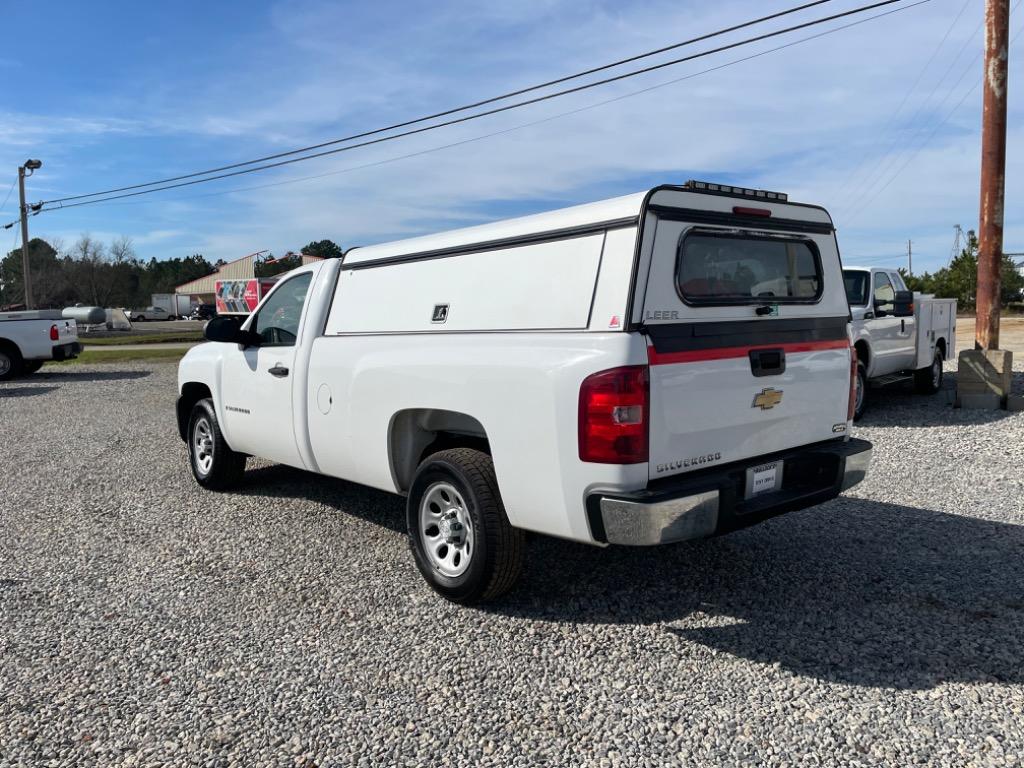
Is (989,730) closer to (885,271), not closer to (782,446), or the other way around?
(782,446)

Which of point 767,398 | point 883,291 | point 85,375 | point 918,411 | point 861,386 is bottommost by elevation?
point 918,411

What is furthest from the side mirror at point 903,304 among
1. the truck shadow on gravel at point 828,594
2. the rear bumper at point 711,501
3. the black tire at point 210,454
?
the black tire at point 210,454

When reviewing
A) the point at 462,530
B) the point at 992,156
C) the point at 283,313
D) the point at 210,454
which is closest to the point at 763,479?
the point at 462,530

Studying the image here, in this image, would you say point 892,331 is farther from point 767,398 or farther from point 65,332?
point 65,332

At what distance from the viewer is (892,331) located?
10.9 metres

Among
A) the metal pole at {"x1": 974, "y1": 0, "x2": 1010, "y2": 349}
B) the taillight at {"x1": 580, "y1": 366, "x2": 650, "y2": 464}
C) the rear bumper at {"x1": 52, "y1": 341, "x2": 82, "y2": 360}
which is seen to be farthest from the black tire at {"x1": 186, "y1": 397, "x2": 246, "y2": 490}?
the rear bumper at {"x1": 52, "y1": 341, "x2": 82, "y2": 360}

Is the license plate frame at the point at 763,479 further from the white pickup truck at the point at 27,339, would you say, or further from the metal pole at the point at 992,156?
the white pickup truck at the point at 27,339

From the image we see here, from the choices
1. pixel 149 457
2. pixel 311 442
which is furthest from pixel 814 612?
pixel 149 457

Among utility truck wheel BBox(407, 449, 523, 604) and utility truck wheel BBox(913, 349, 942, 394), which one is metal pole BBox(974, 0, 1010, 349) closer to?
utility truck wheel BBox(913, 349, 942, 394)

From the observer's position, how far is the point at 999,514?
237 inches

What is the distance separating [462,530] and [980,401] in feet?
29.9

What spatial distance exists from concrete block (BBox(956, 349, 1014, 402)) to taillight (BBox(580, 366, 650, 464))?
890 centimetres

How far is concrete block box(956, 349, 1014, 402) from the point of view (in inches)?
423

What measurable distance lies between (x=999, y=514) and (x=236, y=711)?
211 inches
